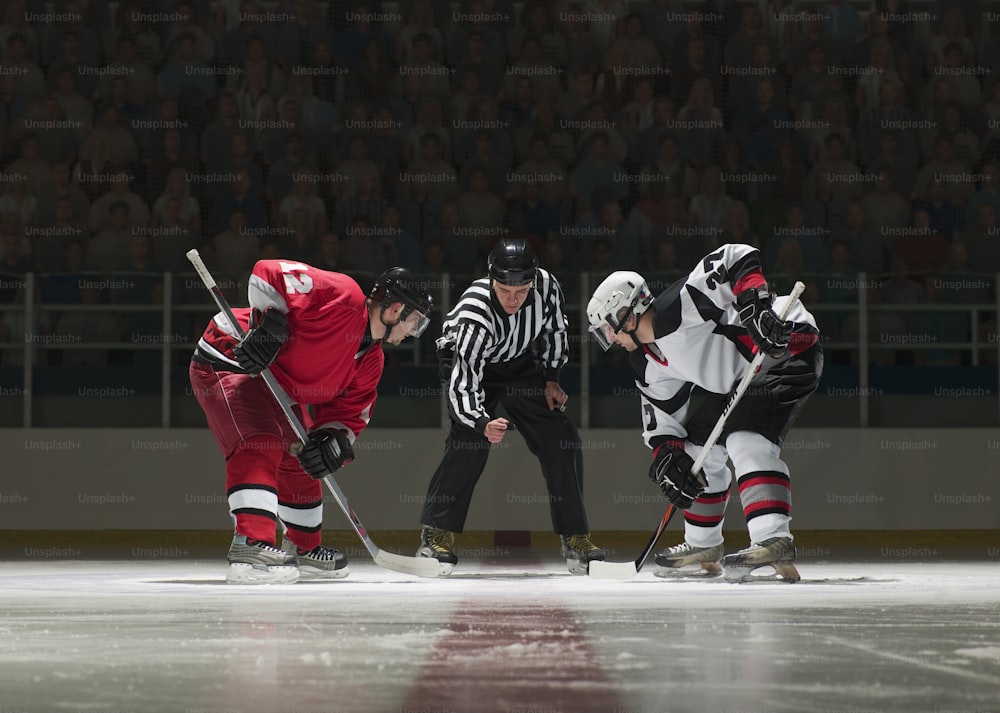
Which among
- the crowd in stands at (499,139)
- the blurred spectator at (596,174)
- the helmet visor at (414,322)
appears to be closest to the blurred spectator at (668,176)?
the crowd in stands at (499,139)

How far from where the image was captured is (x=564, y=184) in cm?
757

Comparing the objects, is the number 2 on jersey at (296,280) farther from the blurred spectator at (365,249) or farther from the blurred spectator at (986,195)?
the blurred spectator at (986,195)

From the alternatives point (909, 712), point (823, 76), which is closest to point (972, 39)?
point (823, 76)

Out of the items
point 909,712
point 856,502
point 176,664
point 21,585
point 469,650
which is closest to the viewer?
point 909,712

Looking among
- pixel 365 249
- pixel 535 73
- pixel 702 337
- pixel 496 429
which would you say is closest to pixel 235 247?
pixel 365 249

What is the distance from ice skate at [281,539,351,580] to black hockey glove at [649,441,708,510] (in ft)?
3.59

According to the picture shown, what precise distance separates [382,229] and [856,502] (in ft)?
8.98

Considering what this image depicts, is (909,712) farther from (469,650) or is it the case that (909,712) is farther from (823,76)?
(823,76)

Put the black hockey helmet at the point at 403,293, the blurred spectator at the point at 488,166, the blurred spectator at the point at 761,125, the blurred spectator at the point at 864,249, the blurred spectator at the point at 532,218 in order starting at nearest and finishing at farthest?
the black hockey helmet at the point at 403,293 < the blurred spectator at the point at 864,249 < the blurred spectator at the point at 532,218 < the blurred spectator at the point at 488,166 < the blurred spectator at the point at 761,125

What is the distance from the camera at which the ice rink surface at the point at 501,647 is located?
204 centimetres

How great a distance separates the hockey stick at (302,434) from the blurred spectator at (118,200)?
271 cm

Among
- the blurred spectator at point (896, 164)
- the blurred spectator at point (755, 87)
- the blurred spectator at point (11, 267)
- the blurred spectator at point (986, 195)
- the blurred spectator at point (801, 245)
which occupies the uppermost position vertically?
the blurred spectator at point (755, 87)

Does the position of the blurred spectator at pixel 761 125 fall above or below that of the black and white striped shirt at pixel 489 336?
above

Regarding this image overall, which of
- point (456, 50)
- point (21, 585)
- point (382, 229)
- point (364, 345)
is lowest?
point (21, 585)
